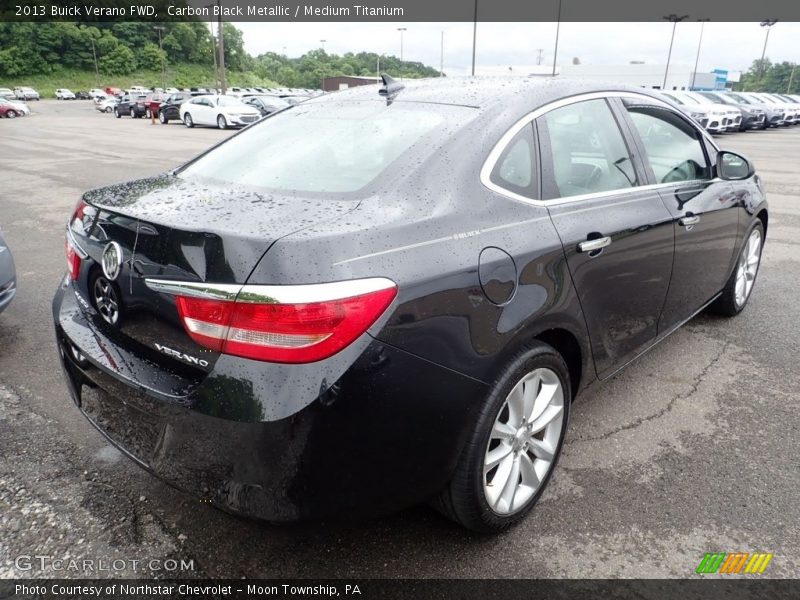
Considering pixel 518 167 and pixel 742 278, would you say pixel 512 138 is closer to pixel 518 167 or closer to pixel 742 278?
pixel 518 167

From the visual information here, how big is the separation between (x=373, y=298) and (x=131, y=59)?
11536 cm

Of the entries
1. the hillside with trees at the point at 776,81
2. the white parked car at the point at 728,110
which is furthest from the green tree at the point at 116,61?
the hillside with trees at the point at 776,81

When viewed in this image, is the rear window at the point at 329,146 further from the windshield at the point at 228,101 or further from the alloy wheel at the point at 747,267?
the windshield at the point at 228,101

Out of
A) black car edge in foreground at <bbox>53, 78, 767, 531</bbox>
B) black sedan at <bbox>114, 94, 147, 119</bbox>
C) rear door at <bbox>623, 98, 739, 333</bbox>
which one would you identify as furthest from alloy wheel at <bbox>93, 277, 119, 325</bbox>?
black sedan at <bbox>114, 94, 147, 119</bbox>

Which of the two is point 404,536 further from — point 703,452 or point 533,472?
point 703,452

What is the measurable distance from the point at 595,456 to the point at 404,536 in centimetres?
106

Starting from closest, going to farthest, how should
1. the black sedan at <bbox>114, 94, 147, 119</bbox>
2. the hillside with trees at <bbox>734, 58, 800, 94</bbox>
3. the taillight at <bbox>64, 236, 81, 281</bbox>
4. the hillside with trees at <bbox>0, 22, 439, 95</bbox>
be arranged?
the taillight at <bbox>64, 236, 81, 281</bbox> < the black sedan at <bbox>114, 94, 147, 119</bbox> < the hillside with trees at <bbox>0, 22, 439, 95</bbox> < the hillside with trees at <bbox>734, 58, 800, 94</bbox>

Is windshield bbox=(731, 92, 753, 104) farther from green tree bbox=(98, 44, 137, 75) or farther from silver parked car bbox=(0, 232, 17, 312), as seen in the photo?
green tree bbox=(98, 44, 137, 75)

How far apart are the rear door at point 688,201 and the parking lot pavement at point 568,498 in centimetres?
50

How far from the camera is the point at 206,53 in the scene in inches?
4301

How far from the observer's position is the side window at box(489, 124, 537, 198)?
2.25 metres

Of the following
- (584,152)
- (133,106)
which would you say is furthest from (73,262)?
(133,106)

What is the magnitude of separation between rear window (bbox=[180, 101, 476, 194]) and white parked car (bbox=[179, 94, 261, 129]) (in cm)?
2392

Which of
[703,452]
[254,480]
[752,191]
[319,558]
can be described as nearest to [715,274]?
[752,191]
